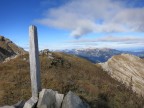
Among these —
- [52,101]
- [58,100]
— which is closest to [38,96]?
[52,101]

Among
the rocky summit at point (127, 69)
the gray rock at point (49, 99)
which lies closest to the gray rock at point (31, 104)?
the gray rock at point (49, 99)

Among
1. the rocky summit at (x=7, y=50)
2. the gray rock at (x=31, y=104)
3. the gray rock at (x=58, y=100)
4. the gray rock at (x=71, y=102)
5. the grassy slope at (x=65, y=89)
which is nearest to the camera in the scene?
the gray rock at (x=31, y=104)

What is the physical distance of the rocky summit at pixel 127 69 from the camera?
3966 cm

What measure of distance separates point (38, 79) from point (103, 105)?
6.18 m

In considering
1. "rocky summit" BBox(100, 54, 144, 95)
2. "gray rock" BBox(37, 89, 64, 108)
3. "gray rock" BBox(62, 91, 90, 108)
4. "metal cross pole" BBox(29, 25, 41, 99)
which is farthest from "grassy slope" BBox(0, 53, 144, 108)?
"rocky summit" BBox(100, 54, 144, 95)

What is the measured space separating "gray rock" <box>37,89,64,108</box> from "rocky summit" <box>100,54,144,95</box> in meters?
25.1

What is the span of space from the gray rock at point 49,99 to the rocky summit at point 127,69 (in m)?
25.1

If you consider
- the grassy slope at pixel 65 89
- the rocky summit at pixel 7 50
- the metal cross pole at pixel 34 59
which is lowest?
the rocky summit at pixel 7 50

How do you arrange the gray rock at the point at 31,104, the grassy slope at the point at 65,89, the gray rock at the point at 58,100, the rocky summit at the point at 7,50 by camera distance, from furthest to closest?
1. the rocky summit at the point at 7,50
2. the grassy slope at the point at 65,89
3. the gray rock at the point at 58,100
4. the gray rock at the point at 31,104

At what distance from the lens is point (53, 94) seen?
14.3 m

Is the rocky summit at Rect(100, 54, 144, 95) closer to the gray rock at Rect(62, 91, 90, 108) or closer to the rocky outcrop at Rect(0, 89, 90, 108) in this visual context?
the gray rock at Rect(62, 91, 90, 108)

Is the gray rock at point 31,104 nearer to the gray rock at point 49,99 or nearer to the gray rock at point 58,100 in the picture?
the gray rock at point 49,99

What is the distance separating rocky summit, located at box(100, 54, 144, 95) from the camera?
3966cm

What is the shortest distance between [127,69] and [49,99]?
107ft
